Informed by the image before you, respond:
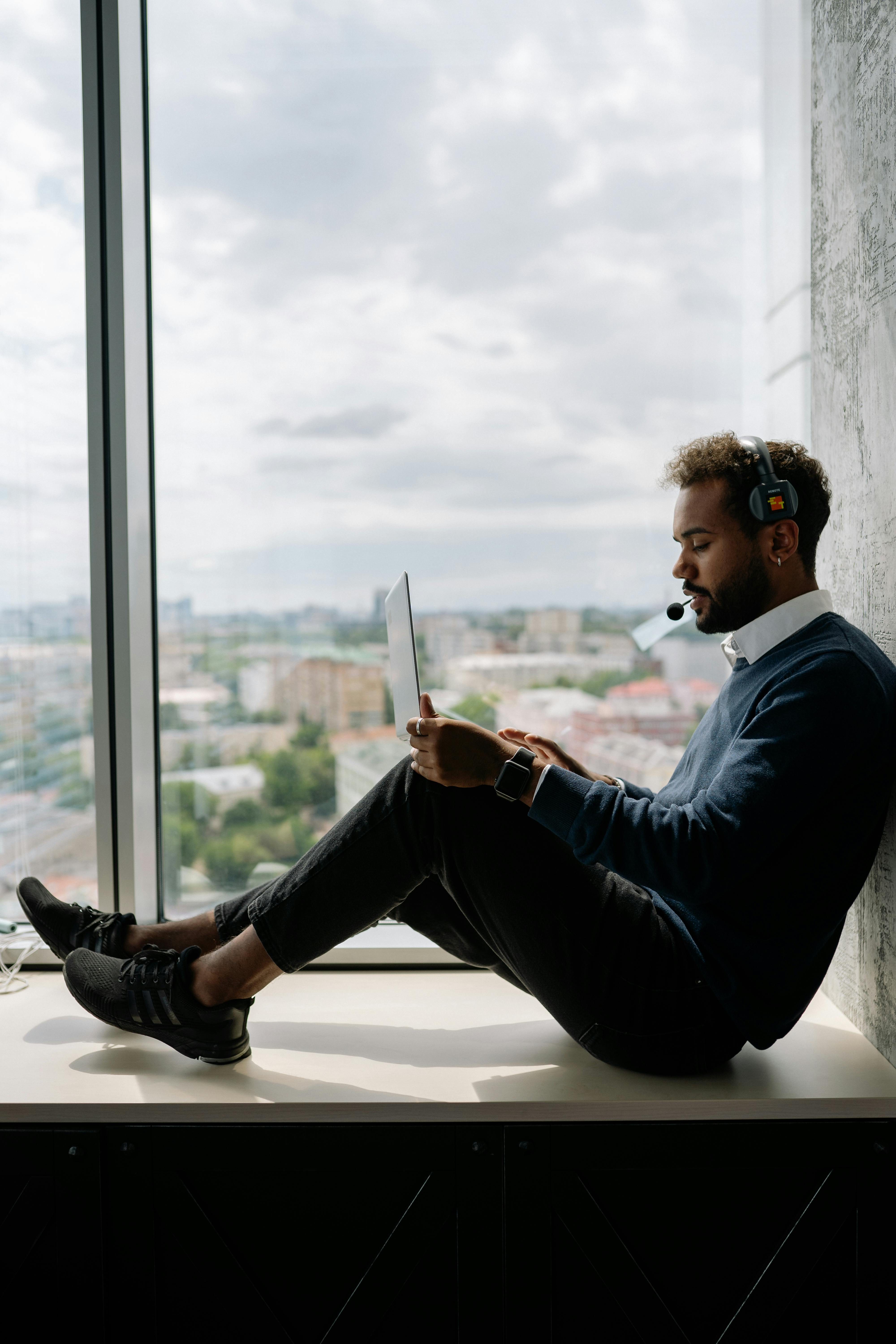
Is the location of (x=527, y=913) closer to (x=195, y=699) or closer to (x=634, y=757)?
(x=634, y=757)

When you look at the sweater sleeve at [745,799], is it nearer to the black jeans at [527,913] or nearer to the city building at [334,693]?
the black jeans at [527,913]

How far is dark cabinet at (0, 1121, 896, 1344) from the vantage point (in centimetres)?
128

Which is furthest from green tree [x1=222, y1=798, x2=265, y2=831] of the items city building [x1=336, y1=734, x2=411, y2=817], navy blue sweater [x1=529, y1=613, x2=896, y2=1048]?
navy blue sweater [x1=529, y1=613, x2=896, y2=1048]

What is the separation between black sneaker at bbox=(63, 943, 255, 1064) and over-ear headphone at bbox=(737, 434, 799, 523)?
1.07 meters

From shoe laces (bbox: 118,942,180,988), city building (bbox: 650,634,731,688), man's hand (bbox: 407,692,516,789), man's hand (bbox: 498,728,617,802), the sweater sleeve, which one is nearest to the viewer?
the sweater sleeve

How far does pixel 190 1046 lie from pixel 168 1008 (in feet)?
0.22

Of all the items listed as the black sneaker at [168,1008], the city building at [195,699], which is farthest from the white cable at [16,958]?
the city building at [195,699]

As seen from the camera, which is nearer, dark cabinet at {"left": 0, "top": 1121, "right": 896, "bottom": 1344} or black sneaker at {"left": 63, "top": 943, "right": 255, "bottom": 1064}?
dark cabinet at {"left": 0, "top": 1121, "right": 896, "bottom": 1344}

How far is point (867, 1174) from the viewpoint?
1.27m

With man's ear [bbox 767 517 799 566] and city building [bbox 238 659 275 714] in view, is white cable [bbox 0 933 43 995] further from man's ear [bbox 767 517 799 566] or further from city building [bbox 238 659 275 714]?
man's ear [bbox 767 517 799 566]

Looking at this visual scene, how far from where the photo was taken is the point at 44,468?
194cm

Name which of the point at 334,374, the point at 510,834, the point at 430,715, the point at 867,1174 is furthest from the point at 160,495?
the point at 867,1174

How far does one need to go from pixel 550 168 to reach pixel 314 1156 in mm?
1825

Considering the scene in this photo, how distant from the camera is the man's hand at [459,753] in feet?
4.32
